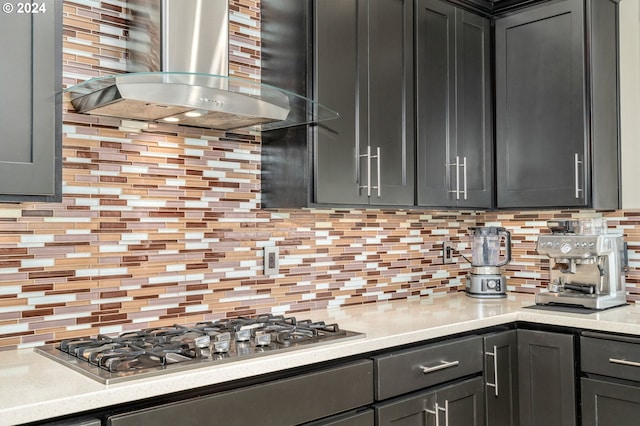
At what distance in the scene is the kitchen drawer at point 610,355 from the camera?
2.29 metres

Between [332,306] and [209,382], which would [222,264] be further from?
[209,382]

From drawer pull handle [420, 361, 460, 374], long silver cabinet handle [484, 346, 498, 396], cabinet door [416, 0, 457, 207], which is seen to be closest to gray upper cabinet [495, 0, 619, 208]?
cabinet door [416, 0, 457, 207]

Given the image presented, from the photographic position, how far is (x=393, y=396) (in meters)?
2.08

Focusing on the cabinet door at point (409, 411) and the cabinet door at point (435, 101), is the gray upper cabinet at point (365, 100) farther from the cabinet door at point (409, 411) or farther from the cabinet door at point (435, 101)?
the cabinet door at point (409, 411)

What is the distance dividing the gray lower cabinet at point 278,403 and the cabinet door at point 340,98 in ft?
2.33

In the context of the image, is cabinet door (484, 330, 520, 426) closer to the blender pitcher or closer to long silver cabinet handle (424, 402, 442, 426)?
long silver cabinet handle (424, 402, 442, 426)

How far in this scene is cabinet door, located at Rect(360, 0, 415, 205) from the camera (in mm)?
2520

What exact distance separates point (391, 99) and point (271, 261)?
86cm

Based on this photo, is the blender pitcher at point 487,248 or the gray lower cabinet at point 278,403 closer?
the gray lower cabinet at point 278,403

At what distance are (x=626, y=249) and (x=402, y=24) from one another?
1518 mm

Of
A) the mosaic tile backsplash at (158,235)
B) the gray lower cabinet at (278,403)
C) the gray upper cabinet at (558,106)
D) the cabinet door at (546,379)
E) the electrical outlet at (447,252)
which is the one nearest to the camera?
the gray lower cabinet at (278,403)

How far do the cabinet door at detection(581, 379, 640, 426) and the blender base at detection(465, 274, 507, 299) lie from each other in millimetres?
730

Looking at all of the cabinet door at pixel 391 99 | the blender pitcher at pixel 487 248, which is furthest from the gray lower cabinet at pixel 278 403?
the blender pitcher at pixel 487 248

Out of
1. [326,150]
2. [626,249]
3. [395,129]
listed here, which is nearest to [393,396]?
[326,150]
